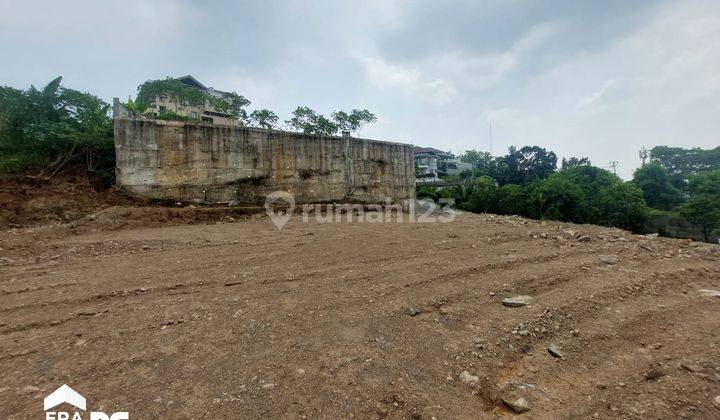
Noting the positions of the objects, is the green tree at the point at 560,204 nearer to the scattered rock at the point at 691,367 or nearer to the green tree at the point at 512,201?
the green tree at the point at 512,201

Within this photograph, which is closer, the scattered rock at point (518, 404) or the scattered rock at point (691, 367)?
the scattered rock at point (518, 404)

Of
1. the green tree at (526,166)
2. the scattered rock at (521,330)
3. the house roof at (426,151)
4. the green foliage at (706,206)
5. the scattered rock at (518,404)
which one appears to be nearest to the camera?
the scattered rock at (518,404)

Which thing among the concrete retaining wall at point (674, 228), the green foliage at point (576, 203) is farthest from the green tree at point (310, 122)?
the concrete retaining wall at point (674, 228)

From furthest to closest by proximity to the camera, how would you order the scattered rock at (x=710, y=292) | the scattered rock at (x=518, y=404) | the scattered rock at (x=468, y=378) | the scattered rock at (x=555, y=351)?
the scattered rock at (x=710, y=292) < the scattered rock at (x=555, y=351) < the scattered rock at (x=468, y=378) < the scattered rock at (x=518, y=404)

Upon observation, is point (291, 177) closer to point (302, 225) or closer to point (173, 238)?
point (302, 225)

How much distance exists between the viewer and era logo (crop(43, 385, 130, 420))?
143cm

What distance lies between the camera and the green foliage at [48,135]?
273 inches

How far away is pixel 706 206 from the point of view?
16953mm

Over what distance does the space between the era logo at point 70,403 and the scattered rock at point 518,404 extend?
186 centimetres

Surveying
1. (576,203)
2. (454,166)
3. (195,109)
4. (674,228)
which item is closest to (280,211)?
(576,203)

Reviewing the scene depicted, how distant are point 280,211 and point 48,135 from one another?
545cm

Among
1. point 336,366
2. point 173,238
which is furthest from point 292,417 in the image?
point 173,238

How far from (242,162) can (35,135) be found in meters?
4.41

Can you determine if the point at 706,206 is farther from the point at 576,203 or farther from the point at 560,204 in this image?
the point at 560,204
